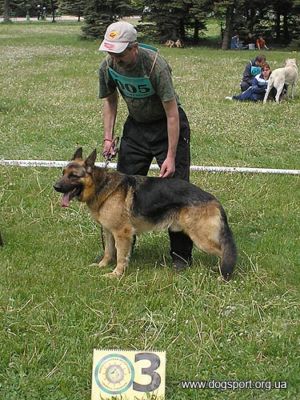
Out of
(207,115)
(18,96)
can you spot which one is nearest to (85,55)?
(18,96)

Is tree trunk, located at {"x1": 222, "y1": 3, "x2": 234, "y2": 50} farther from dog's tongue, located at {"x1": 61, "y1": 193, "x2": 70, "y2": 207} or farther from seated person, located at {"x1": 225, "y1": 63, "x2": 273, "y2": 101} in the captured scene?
dog's tongue, located at {"x1": 61, "y1": 193, "x2": 70, "y2": 207}

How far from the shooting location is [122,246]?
5.36 meters

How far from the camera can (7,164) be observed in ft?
27.4

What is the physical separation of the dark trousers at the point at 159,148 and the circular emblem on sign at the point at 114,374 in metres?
2.05

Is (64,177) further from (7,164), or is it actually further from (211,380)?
(7,164)

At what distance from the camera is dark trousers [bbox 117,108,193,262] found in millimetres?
5492

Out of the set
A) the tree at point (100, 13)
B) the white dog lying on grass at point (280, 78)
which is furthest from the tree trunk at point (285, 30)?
the white dog lying on grass at point (280, 78)

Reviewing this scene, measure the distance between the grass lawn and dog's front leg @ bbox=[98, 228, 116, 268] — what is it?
168mm

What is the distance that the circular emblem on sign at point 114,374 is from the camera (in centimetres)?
355

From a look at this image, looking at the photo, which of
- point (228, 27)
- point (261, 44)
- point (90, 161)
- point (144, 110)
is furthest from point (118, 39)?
point (261, 44)

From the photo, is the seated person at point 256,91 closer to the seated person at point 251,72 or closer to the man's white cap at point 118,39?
the seated person at point 251,72

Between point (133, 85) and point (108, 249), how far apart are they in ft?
5.17

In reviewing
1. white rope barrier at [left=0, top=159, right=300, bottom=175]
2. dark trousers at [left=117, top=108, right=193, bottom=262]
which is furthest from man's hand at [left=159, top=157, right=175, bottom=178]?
white rope barrier at [left=0, top=159, right=300, bottom=175]

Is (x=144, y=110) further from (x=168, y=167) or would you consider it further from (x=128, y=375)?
(x=128, y=375)
